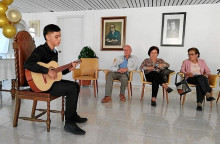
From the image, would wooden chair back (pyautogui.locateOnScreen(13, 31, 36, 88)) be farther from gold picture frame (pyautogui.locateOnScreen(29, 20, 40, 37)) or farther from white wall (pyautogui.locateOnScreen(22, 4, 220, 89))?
gold picture frame (pyautogui.locateOnScreen(29, 20, 40, 37))

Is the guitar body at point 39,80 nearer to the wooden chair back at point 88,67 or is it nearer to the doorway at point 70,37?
the wooden chair back at point 88,67

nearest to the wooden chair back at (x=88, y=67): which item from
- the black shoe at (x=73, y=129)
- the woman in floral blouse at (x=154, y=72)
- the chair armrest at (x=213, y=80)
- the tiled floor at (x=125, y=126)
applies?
the tiled floor at (x=125, y=126)

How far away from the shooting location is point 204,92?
3.18 m

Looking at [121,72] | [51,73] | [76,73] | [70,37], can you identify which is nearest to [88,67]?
[76,73]

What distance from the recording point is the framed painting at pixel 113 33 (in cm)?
516

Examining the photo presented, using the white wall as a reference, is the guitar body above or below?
below

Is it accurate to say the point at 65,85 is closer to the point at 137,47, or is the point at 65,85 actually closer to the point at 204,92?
the point at 204,92

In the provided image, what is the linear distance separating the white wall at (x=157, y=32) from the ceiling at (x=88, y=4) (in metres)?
0.20

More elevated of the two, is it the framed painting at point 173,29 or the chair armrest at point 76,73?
the framed painting at point 173,29

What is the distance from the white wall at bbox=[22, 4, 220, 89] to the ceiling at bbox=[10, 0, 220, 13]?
195 millimetres

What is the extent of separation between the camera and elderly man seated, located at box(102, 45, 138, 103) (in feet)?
11.8

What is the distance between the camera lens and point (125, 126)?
2.27 meters

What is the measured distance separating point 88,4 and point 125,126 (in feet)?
12.2

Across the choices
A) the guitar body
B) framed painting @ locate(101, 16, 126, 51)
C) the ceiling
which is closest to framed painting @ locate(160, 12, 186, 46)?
the ceiling
